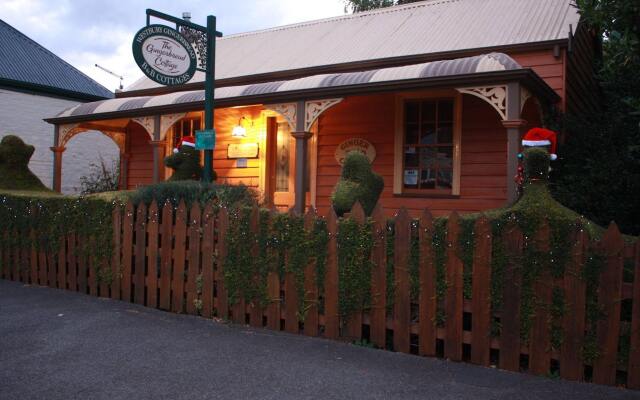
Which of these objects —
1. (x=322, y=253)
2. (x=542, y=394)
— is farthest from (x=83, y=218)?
(x=542, y=394)

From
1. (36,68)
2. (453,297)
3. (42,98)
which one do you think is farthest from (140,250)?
(36,68)

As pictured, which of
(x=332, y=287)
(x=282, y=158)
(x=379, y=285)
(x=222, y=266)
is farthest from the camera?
(x=282, y=158)

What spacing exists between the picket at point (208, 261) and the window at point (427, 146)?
5.29 meters

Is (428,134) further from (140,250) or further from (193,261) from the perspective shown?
(140,250)

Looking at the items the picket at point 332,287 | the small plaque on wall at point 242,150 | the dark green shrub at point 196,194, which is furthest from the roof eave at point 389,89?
the picket at point 332,287

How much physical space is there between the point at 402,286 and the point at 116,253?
12.7 feet

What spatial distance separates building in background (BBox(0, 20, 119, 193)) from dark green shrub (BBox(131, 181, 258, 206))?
43.7ft

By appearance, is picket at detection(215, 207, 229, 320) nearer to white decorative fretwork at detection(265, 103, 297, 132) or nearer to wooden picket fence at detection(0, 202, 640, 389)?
wooden picket fence at detection(0, 202, 640, 389)

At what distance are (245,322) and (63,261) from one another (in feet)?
10.8

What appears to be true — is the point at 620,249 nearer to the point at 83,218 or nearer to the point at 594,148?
the point at 594,148

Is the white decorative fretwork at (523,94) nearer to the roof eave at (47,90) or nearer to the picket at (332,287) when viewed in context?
the picket at (332,287)

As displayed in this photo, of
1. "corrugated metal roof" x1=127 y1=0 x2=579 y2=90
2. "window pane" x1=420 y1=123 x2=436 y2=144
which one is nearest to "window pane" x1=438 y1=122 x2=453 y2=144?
"window pane" x1=420 y1=123 x2=436 y2=144

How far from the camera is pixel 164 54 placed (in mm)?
8117

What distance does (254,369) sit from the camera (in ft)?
14.8
